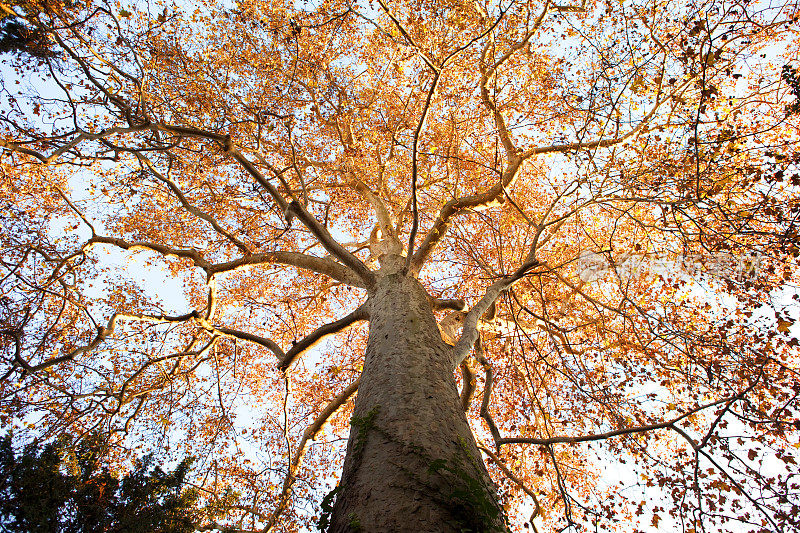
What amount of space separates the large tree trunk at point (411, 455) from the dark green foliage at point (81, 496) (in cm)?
278

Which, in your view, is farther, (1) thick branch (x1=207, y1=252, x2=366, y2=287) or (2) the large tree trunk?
(1) thick branch (x1=207, y1=252, x2=366, y2=287)

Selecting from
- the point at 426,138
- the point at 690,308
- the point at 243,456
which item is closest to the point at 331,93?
the point at 426,138

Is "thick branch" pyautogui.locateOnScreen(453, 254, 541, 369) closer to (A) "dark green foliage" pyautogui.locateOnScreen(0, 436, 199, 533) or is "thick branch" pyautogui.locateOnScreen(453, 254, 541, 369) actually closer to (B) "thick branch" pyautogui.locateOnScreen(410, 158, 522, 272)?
(B) "thick branch" pyautogui.locateOnScreen(410, 158, 522, 272)

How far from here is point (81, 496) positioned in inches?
145

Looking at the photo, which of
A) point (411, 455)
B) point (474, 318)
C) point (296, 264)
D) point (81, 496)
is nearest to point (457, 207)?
point (474, 318)

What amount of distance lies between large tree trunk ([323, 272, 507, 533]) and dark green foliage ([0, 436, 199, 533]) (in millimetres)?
2782

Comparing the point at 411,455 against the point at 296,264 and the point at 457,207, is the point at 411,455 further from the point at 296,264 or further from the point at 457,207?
the point at 457,207

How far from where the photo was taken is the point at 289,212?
5457mm

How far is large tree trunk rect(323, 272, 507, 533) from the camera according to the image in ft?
6.21

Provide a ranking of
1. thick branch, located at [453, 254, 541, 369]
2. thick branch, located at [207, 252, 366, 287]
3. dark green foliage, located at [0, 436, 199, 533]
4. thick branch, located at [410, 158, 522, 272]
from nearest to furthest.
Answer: dark green foliage, located at [0, 436, 199, 533]
thick branch, located at [453, 254, 541, 369]
thick branch, located at [207, 252, 366, 287]
thick branch, located at [410, 158, 522, 272]

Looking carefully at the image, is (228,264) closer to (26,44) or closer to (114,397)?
(114,397)

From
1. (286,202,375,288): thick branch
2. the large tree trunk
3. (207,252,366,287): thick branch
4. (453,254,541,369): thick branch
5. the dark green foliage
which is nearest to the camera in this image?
the large tree trunk

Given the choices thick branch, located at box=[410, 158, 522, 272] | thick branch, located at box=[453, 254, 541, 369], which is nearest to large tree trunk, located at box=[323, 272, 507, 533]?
thick branch, located at box=[453, 254, 541, 369]

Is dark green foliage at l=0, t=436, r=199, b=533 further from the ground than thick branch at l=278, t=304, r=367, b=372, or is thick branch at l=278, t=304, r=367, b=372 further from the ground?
thick branch at l=278, t=304, r=367, b=372
